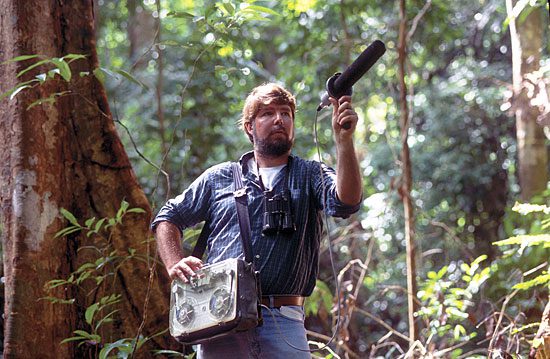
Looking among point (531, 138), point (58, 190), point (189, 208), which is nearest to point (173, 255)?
point (189, 208)

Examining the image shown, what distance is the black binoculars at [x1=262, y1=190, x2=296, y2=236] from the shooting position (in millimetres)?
2951

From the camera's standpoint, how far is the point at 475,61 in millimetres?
9250

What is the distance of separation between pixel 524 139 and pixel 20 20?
3.79 m

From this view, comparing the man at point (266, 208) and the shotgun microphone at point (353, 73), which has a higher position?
the shotgun microphone at point (353, 73)

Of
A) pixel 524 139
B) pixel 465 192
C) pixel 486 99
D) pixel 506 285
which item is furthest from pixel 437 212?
pixel 506 285

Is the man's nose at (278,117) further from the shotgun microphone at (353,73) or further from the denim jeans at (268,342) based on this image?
the denim jeans at (268,342)

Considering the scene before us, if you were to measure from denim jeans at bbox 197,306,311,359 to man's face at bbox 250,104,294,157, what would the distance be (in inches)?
24.7

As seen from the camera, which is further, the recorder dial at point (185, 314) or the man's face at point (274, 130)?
the man's face at point (274, 130)

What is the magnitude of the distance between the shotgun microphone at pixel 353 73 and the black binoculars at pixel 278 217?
422 millimetres

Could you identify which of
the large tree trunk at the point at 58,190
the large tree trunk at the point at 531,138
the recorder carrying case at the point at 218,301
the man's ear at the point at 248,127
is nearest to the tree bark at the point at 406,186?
the large tree trunk at the point at 531,138

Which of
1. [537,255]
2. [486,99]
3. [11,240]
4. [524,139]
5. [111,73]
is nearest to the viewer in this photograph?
[111,73]

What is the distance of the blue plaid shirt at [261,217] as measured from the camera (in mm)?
2945

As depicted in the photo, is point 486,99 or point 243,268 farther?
Answer: point 486,99

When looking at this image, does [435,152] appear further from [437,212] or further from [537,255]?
[537,255]
